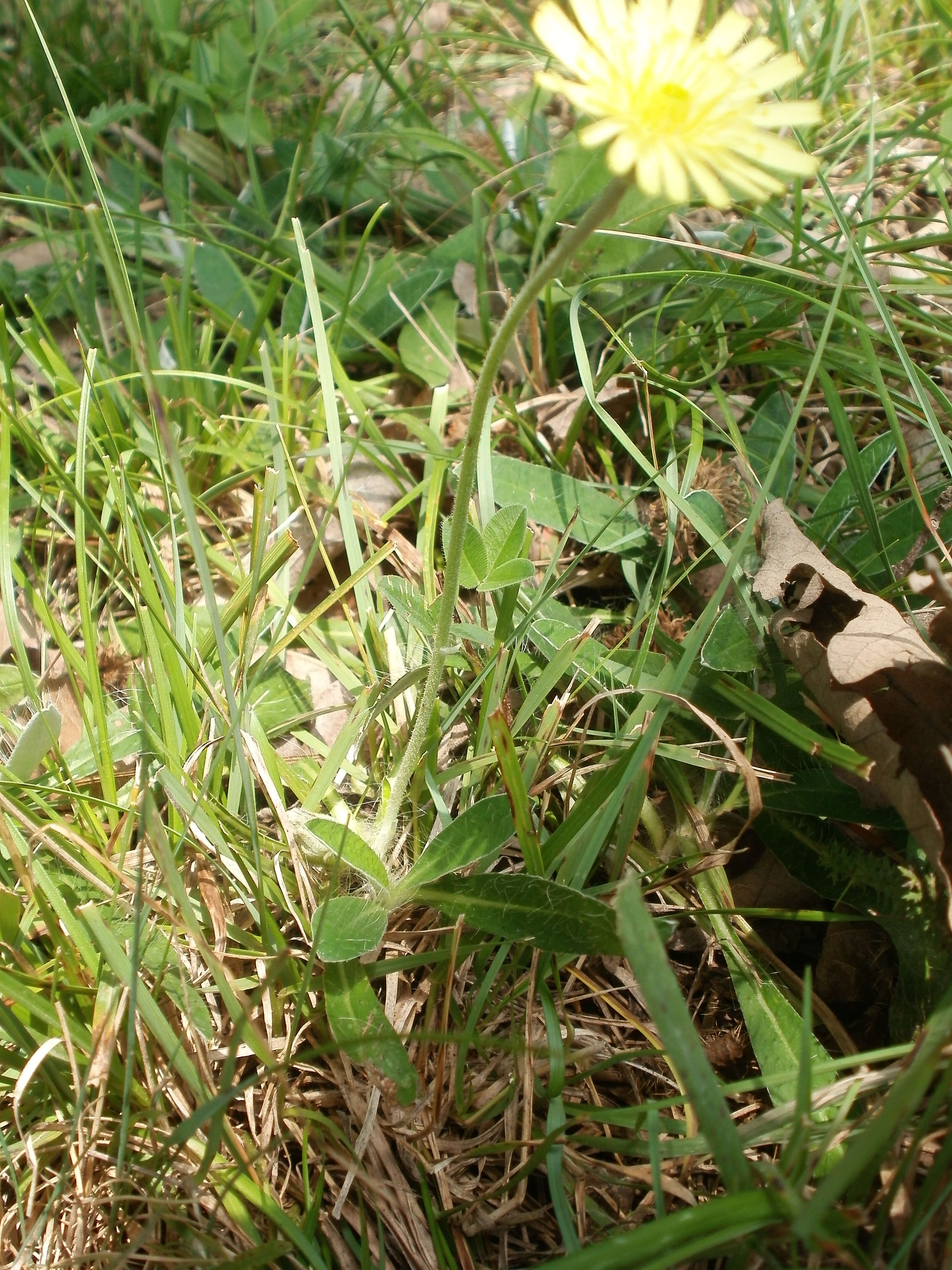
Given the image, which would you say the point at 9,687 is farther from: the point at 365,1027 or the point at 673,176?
the point at 673,176

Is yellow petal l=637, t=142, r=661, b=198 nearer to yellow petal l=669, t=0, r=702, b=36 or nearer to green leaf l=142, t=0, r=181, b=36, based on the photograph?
yellow petal l=669, t=0, r=702, b=36

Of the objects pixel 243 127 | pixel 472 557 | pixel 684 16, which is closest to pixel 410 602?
pixel 472 557

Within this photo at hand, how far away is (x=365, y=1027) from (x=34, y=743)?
74cm

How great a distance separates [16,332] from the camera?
2.14 metres

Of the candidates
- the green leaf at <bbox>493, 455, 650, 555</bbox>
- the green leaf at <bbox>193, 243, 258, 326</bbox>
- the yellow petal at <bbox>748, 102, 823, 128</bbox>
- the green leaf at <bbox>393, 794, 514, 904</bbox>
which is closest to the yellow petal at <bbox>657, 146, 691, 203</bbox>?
the yellow petal at <bbox>748, 102, 823, 128</bbox>

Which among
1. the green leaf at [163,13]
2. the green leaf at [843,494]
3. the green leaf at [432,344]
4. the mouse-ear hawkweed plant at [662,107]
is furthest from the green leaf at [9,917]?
the green leaf at [163,13]

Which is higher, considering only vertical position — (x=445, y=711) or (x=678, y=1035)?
(x=445, y=711)

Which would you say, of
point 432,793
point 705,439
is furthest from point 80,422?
point 705,439

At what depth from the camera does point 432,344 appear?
2162mm

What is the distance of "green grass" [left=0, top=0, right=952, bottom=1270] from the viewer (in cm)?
120

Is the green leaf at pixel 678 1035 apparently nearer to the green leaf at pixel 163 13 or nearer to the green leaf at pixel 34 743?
the green leaf at pixel 34 743

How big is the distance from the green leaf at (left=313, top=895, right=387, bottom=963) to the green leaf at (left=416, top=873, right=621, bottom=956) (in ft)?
0.39

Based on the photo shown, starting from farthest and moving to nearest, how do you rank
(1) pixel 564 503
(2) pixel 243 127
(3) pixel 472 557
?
(2) pixel 243 127
(1) pixel 564 503
(3) pixel 472 557

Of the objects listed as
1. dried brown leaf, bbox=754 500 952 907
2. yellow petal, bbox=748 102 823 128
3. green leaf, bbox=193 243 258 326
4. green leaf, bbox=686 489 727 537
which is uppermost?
green leaf, bbox=193 243 258 326
